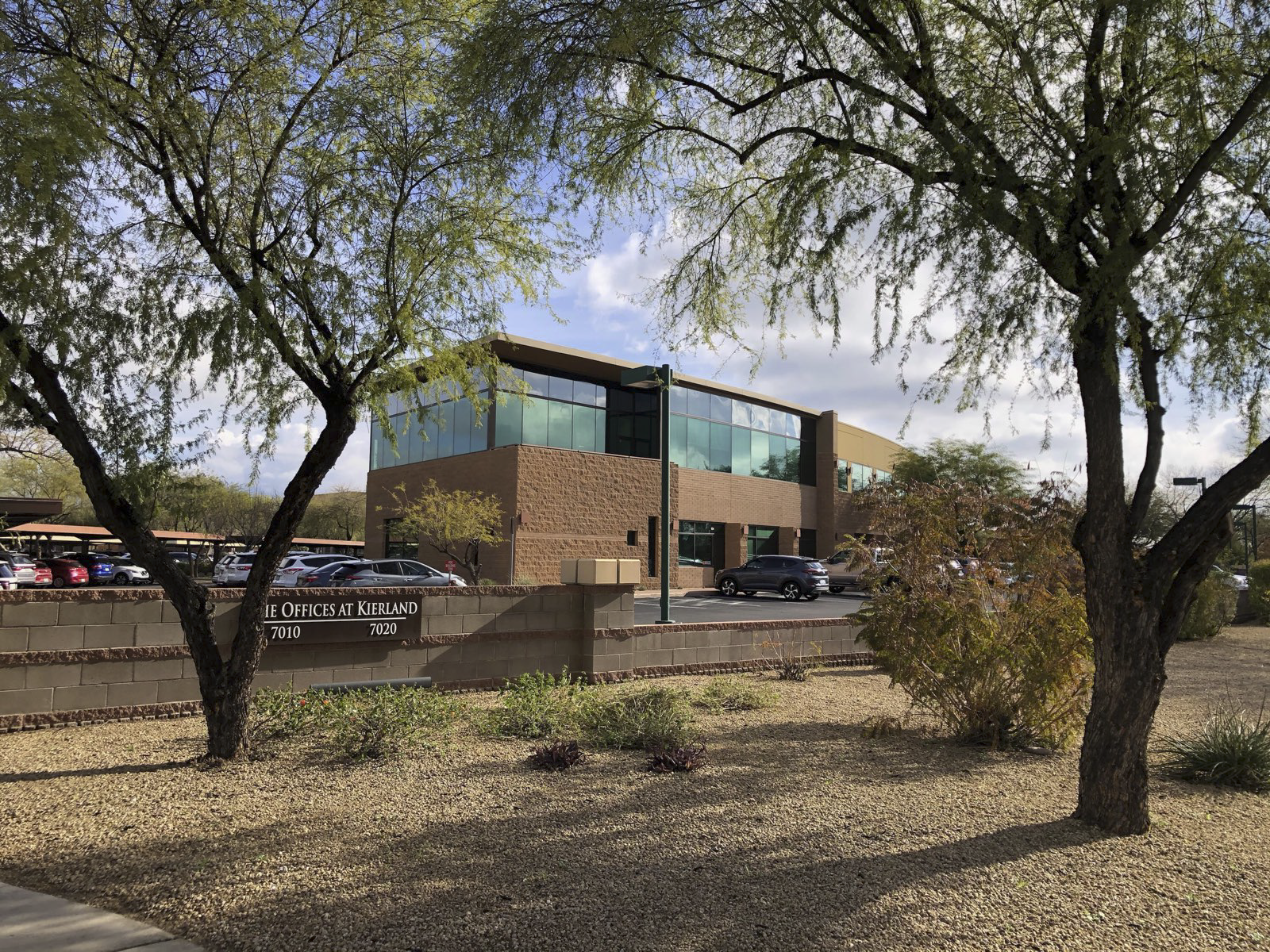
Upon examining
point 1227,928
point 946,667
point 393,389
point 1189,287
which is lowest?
point 1227,928

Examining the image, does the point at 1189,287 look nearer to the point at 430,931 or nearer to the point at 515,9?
the point at 515,9

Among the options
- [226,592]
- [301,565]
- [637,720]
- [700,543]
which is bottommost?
[637,720]

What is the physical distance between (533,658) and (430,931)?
7.26 m

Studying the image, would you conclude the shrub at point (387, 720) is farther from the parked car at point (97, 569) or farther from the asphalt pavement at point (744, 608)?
the parked car at point (97, 569)

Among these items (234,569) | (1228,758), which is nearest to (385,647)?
(1228,758)

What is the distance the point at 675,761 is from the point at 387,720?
2345mm

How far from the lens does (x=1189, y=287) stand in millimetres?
6594

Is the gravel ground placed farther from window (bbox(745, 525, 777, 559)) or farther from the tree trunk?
window (bbox(745, 525, 777, 559))

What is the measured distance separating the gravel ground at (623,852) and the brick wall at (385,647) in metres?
0.67

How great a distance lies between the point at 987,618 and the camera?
818 cm

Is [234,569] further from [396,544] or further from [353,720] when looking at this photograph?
[353,720]

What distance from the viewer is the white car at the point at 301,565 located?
2830 cm

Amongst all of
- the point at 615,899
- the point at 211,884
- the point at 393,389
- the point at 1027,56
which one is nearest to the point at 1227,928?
the point at 615,899

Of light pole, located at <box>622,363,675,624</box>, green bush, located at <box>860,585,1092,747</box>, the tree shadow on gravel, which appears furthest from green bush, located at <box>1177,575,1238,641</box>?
the tree shadow on gravel
